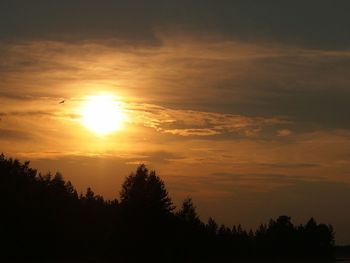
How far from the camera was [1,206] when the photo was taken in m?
84.6

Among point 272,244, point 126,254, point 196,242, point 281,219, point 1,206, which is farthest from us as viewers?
point 281,219

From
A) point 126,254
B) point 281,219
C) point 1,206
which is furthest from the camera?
point 281,219

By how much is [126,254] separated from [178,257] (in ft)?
48.4

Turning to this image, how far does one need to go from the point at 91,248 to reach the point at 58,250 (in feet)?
29.8

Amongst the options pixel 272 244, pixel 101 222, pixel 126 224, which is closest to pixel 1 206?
pixel 126 224

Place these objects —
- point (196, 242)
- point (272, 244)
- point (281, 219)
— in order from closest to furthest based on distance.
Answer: point (196, 242) → point (272, 244) → point (281, 219)

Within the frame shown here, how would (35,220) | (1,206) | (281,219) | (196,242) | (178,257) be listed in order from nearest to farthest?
1. (1,206)
2. (35,220)
3. (178,257)
4. (196,242)
5. (281,219)

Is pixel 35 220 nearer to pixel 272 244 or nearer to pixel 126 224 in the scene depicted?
pixel 126 224

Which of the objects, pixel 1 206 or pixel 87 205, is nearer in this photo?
pixel 1 206

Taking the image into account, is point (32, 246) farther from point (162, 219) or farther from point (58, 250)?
point (162, 219)

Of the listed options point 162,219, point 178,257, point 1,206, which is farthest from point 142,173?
point 1,206

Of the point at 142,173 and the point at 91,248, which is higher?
the point at 142,173

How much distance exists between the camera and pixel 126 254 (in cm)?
9831

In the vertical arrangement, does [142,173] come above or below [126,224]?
above
